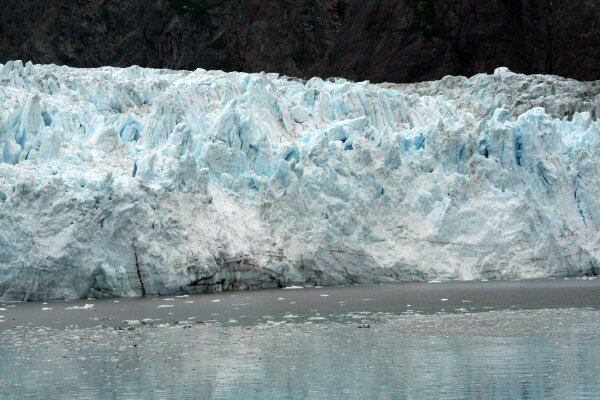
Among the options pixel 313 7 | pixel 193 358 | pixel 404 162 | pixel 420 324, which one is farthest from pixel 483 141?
pixel 313 7

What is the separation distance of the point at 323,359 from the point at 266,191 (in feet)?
30.9

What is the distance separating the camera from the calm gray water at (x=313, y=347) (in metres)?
10.4

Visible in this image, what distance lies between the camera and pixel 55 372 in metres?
11.6

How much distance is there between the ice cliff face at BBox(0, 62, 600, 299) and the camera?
62.7ft

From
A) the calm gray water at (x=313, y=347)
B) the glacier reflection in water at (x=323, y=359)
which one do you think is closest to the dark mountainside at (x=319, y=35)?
the calm gray water at (x=313, y=347)

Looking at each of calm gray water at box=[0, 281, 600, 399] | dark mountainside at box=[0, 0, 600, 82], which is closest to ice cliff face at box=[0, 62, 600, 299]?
calm gray water at box=[0, 281, 600, 399]

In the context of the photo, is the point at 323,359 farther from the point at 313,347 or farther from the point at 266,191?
the point at 266,191

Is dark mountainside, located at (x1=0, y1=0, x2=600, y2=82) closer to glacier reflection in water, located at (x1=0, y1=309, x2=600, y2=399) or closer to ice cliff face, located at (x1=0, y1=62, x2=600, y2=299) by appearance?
ice cliff face, located at (x1=0, y1=62, x2=600, y2=299)

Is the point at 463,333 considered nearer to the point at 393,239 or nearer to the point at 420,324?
the point at 420,324

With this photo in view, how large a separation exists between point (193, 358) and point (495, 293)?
7.99 metres

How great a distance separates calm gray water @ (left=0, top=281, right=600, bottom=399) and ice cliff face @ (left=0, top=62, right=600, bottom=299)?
41.9 inches

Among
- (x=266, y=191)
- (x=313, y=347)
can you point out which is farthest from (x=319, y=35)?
(x=313, y=347)

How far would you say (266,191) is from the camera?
836 inches

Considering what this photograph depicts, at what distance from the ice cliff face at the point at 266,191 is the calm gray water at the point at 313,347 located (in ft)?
3.49
